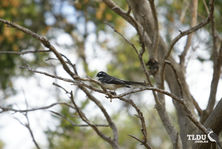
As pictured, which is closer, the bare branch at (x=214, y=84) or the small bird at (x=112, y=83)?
the bare branch at (x=214, y=84)

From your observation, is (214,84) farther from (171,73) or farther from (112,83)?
(112,83)

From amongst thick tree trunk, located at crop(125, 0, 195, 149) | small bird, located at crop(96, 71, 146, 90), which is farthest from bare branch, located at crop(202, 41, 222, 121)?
small bird, located at crop(96, 71, 146, 90)

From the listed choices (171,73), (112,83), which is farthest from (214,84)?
(112,83)

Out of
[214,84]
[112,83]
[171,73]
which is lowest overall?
[214,84]

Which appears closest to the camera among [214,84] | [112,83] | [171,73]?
[214,84]

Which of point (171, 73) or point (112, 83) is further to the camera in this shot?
point (112, 83)

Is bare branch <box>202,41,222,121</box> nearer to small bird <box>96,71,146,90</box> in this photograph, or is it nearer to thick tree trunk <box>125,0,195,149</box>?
thick tree trunk <box>125,0,195,149</box>

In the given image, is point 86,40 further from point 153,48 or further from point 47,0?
point 153,48

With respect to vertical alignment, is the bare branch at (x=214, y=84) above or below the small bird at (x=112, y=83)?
below

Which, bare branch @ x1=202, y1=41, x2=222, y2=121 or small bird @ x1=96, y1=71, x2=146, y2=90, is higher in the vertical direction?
small bird @ x1=96, y1=71, x2=146, y2=90

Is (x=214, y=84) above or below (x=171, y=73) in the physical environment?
below

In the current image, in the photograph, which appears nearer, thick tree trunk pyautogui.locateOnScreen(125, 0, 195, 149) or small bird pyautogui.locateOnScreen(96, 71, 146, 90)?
thick tree trunk pyautogui.locateOnScreen(125, 0, 195, 149)

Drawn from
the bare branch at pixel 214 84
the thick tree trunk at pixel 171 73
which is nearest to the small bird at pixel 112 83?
the thick tree trunk at pixel 171 73

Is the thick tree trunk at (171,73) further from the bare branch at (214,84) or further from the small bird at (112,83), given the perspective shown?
the small bird at (112,83)
